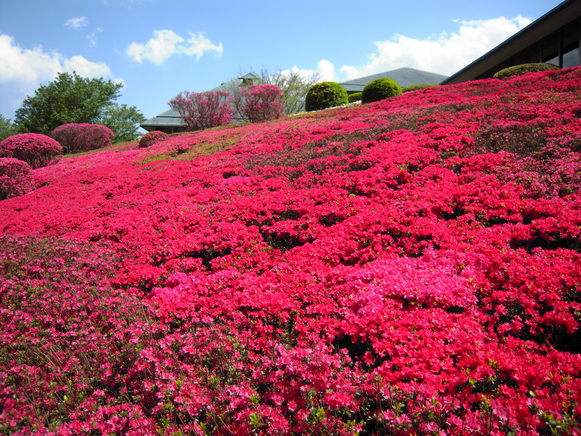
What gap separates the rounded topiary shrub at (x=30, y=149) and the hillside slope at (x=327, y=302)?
627 inches

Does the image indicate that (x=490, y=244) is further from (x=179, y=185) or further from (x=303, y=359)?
(x=179, y=185)

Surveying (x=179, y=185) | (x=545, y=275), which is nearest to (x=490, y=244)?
(x=545, y=275)

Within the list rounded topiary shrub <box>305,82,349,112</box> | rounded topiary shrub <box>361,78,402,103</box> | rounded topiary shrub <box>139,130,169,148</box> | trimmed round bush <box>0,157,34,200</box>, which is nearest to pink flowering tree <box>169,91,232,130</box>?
rounded topiary shrub <box>139,130,169,148</box>

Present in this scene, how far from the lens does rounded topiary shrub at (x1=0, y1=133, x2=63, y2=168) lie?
2041cm

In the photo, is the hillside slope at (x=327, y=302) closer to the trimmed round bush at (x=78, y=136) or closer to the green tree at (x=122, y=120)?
the trimmed round bush at (x=78, y=136)

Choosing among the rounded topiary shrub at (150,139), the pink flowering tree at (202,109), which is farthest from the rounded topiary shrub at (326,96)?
the rounded topiary shrub at (150,139)

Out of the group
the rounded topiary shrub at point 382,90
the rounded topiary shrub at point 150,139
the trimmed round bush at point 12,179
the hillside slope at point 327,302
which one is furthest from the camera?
the rounded topiary shrub at point 382,90

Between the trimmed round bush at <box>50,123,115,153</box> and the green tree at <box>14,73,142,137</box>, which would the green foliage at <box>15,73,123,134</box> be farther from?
the trimmed round bush at <box>50,123,115,153</box>

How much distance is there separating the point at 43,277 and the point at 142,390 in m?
3.89

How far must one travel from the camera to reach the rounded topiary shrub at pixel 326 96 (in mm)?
27781

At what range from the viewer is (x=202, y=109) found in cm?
2847

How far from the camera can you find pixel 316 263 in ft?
16.0

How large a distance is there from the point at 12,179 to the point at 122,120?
140 ft

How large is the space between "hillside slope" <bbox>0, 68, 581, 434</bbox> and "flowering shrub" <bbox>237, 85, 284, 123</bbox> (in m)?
20.0
